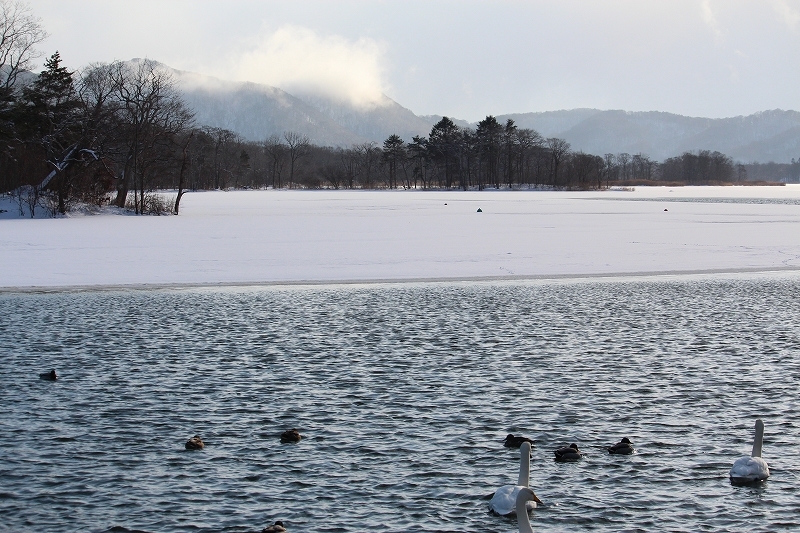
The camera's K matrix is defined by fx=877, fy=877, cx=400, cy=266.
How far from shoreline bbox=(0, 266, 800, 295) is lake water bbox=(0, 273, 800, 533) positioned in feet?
9.69

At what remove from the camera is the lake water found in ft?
21.9

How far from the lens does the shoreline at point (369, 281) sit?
781 inches

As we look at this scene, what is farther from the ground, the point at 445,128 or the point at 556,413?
the point at 445,128

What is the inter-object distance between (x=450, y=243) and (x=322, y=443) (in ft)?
74.0

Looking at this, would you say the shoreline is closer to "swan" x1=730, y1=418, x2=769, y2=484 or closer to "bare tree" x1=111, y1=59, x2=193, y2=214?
"swan" x1=730, y1=418, x2=769, y2=484

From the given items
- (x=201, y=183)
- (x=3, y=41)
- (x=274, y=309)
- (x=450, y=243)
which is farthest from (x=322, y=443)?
(x=201, y=183)

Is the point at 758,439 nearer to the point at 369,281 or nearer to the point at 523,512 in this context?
the point at 523,512

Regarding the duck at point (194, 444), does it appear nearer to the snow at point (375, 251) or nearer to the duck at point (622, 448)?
the duck at point (622, 448)

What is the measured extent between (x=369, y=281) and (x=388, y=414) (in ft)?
39.3

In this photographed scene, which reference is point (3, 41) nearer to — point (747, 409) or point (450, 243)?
point (450, 243)

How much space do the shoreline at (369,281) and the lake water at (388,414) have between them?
9.69 ft

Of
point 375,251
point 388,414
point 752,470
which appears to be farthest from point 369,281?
point 752,470

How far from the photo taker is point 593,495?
696 centimetres

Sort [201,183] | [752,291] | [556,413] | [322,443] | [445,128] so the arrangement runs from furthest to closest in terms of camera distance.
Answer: [445,128]
[201,183]
[752,291]
[556,413]
[322,443]
